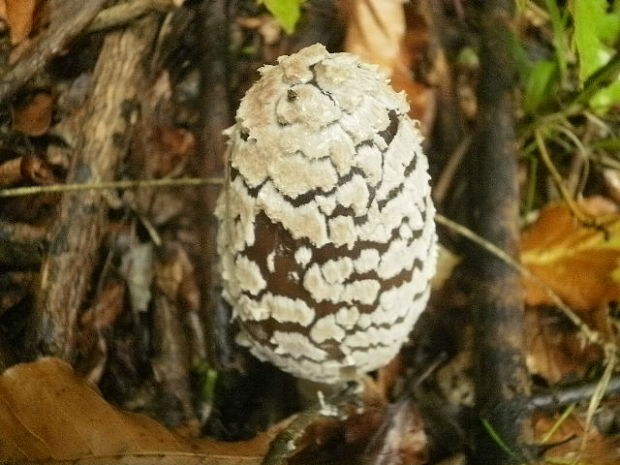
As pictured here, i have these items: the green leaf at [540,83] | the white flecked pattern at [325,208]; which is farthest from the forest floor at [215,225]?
the white flecked pattern at [325,208]

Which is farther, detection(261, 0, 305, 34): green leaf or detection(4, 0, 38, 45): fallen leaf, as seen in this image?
detection(4, 0, 38, 45): fallen leaf

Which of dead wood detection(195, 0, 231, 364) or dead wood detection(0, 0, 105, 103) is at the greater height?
dead wood detection(0, 0, 105, 103)

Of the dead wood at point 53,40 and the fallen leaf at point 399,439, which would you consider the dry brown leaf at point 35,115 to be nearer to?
the dead wood at point 53,40

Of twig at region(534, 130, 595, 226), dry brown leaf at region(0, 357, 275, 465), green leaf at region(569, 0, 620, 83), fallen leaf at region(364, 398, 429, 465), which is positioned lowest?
fallen leaf at region(364, 398, 429, 465)

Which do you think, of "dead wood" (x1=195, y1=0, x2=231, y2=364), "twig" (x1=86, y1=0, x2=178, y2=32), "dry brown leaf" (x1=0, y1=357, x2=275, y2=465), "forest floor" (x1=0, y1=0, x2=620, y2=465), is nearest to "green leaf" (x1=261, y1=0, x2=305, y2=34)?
"forest floor" (x1=0, y1=0, x2=620, y2=465)

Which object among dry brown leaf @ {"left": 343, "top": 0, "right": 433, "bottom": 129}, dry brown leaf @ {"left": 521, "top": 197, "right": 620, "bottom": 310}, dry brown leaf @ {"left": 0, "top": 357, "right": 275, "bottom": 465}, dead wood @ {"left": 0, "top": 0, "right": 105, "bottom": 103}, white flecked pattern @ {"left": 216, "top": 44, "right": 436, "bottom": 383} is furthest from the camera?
dry brown leaf @ {"left": 343, "top": 0, "right": 433, "bottom": 129}

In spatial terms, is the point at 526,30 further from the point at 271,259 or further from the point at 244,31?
the point at 271,259

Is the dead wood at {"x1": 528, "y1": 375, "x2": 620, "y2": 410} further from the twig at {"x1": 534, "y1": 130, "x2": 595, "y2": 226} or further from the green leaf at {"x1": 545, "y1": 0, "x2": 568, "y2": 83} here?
the green leaf at {"x1": 545, "y1": 0, "x2": 568, "y2": 83}
